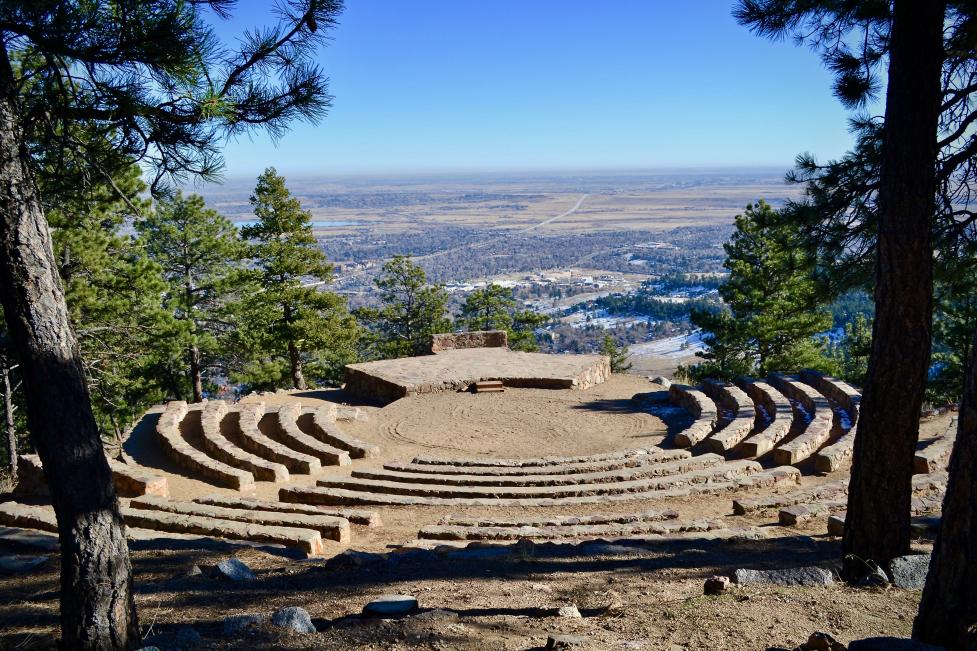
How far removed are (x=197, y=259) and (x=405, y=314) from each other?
12.3 meters

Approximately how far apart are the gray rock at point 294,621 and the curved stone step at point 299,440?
8.84m

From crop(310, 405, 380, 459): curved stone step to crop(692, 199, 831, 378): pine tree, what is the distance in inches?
640

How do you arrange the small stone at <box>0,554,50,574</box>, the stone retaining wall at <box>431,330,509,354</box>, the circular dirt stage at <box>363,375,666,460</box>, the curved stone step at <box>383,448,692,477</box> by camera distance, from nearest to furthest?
the small stone at <box>0,554,50,574</box>
the curved stone step at <box>383,448,692,477</box>
the circular dirt stage at <box>363,375,666,460</box>
the stone retaining wall at <box>431,330,509,354</box>

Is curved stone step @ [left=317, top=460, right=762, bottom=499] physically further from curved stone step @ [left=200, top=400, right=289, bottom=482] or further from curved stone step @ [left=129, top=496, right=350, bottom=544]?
curved stone step @ [left=129, top=496, right=350, bottom=544]

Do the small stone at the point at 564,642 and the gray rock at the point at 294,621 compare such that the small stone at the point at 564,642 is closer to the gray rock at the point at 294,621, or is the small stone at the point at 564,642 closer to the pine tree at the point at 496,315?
the gray rock at the point at 294,621

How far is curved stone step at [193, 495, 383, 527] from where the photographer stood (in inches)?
401

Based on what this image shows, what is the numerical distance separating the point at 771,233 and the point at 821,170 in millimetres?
16454

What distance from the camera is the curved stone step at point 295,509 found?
10.2m

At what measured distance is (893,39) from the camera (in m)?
6.01

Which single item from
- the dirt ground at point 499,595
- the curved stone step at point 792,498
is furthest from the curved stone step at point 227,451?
the curved stone step at point 792,498

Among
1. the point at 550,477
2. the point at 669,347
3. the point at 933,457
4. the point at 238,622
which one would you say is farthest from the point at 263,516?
the point at 669,347

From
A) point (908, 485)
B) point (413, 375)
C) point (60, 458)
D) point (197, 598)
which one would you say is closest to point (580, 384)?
point (413, 375)

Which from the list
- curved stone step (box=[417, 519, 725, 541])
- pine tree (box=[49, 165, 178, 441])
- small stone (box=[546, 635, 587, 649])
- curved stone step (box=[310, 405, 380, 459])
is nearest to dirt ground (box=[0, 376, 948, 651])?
small stone (box=[546, 635, 587, 649])

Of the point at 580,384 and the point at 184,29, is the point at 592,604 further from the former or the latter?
the point at 580,384
